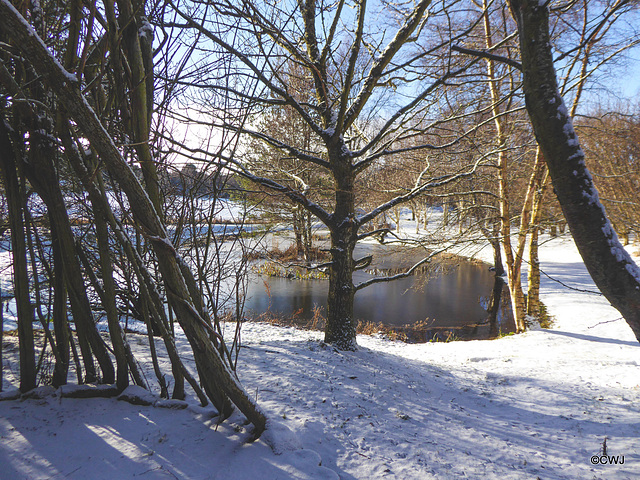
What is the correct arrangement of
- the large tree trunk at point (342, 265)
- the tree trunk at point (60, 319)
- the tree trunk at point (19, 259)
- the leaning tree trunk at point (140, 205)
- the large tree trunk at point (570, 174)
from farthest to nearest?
the large tree trunk at point (342, 265), the tree trunk at point (60, 319), the tree trunk at point (19, 259), the large tree trunk at point (570, 174), the leaning tree trunk at point (140, 205)

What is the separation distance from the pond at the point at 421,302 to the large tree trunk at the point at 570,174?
5.91 m

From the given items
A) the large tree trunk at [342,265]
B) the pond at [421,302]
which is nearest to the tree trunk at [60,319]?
the large tree trunk at [342,265]

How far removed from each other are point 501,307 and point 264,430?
37.9ft

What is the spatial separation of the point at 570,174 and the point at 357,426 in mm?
2382

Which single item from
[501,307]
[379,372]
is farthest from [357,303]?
[379,372]

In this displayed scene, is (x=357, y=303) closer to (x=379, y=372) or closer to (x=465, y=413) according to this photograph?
(x=379, y=372)

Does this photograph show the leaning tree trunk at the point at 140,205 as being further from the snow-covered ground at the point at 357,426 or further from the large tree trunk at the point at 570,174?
the large tree trunk at the point at 570,174

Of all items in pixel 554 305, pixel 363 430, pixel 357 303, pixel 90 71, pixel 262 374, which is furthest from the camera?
pixel 357 303

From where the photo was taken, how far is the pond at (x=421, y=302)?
31.1ft

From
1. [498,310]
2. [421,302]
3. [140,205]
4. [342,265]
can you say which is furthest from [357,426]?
[498,310]

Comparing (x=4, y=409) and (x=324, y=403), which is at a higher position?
(x=4, y=409)

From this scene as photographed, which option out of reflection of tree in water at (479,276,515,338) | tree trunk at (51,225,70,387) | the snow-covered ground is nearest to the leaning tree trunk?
the snow-covered ground

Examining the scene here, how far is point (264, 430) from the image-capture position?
6.90 feet

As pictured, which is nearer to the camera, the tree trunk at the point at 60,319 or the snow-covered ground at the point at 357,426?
the snow-covered ground at the point at 357,426
